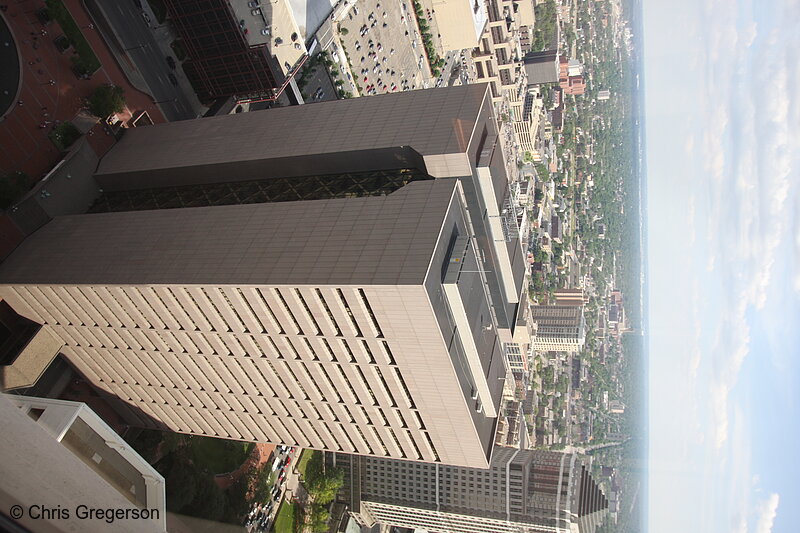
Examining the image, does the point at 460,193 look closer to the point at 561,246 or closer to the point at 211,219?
the point at 211,219

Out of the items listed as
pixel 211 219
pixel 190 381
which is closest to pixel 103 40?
pixel 211 219

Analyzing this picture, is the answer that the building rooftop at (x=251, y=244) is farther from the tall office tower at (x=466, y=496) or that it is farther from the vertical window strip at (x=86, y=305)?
the tall office tower at (x=466, y=496)

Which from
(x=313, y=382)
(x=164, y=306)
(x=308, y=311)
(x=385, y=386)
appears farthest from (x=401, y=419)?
(x=164, y=306)

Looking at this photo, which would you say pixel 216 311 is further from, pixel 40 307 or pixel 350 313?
pixel 40 307

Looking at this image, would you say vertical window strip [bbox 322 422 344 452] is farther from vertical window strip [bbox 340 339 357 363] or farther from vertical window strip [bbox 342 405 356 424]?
vertical window strip [bbox 340 339 357 363]

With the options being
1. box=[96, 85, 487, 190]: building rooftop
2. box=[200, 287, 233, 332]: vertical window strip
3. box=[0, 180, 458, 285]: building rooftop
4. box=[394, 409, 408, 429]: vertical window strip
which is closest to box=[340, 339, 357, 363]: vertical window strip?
box=[0, 180, 458, 285]: building rooftop

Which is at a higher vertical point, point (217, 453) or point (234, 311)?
point (234, 311)
